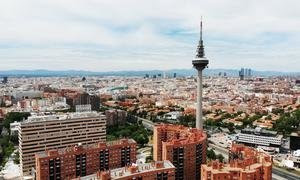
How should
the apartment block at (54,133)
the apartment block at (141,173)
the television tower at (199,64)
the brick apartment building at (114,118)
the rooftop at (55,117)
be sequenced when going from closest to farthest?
the apartment block at (141,173) → the apartment block at (54,133) → the rooftop at (55,117) → the television tower at (199,64) → the brick apartment building at (114,118)

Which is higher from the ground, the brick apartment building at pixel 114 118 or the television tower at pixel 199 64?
the television tower at pixel 199 64

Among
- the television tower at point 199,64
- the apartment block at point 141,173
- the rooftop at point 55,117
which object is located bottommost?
the apartment block at point 141,173

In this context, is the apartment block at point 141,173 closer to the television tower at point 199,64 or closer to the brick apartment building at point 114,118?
the television tower at point 199,64

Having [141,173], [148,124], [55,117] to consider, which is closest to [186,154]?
[141,173]

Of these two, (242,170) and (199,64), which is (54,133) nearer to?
(199,64)

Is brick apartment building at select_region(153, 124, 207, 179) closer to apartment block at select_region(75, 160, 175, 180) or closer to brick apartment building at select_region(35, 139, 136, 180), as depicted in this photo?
apartment block at select_region(75, 160, 175, 180)

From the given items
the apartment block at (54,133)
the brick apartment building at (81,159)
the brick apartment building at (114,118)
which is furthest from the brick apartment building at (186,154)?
the brick apartment building at (114,118)

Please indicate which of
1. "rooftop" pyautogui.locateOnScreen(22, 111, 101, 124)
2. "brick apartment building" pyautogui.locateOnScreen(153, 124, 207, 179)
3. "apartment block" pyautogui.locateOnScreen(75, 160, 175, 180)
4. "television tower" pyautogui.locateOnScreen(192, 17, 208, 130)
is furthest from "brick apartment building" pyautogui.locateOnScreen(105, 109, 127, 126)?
"apartment block" pyautogui.locateOnScreen(75, 160, 175, 180)
